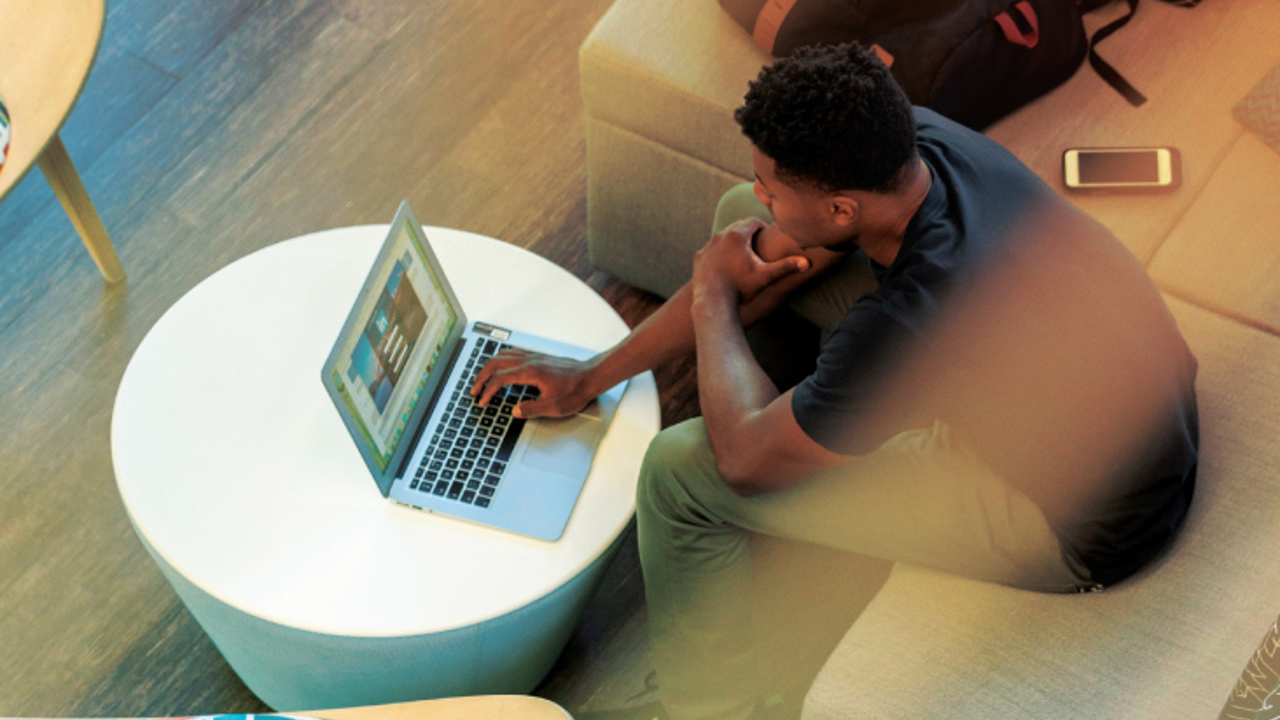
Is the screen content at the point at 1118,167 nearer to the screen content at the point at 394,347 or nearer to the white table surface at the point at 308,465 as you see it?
the white table surface at the point at 308,465

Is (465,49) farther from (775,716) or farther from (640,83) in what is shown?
(775,716)

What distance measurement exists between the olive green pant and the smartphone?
0.60m

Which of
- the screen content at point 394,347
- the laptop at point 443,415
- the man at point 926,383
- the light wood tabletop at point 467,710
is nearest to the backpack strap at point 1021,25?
the man at point 926,383

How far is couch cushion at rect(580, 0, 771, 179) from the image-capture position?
1959 millimetres

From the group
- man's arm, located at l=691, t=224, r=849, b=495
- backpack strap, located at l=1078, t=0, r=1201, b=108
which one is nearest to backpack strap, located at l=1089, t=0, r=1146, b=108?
backpack strap, located at l=1078, t=0, r=1201, b=108

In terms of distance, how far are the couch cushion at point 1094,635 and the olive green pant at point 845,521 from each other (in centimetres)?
5

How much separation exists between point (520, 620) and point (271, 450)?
405 mm

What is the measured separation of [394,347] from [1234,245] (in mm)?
1274

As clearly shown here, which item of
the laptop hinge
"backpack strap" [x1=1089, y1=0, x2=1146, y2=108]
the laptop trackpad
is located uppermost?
"backpack strap" [x1=1089, y1=0, x2=1146, y2=108]

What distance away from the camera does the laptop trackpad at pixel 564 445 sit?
5.27 feet

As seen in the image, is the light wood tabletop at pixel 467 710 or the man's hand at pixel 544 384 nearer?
the light wood tabletop at pixel 467 710

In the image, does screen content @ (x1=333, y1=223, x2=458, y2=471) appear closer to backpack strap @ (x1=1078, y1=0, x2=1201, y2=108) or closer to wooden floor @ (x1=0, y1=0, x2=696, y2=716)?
wooden floor @ (x1=0, y1=0, x2=696, y2=716)

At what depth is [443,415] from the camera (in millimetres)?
1641

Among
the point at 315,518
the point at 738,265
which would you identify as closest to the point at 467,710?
the point at 315,518
